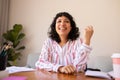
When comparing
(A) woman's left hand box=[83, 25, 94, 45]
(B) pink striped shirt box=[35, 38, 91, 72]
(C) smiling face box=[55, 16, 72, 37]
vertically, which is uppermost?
(C) smiling face box=[55, 16, 72, 37]

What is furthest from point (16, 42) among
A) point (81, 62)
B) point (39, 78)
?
point (39, 78)

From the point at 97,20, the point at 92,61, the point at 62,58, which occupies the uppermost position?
the point at 97,20

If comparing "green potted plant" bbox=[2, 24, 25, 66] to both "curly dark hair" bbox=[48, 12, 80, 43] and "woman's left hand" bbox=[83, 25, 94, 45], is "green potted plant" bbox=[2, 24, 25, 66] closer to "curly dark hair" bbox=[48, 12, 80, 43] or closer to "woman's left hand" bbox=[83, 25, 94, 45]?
"curly dark hair" bbox=[48, 12, 80, 43]

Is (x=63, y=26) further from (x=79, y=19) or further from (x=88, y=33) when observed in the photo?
(x=79, y=19)

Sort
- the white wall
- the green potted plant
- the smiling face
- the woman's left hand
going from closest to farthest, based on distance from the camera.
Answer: the woman's left hand < the smiling face < the white wall < the green potted plant

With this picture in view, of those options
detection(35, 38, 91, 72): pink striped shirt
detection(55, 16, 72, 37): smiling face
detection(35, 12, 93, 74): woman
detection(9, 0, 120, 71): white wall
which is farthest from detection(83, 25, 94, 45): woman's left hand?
detection(9, 0, 120, 71): white wall

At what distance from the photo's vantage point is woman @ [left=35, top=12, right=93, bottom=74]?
1372 millimetres

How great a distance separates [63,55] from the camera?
1617 millimetres

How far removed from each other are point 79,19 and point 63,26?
1393 mm

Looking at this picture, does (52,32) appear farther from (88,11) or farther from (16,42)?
(16,42)

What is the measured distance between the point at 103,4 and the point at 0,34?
6.47 ft

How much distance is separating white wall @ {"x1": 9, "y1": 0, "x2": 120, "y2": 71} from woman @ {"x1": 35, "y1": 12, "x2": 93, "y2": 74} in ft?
3.40

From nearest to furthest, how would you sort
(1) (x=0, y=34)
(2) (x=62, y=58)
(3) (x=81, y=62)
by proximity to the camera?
(3) (x=81, y=62)
(2) (x=62, y=58)
(1) (x=0, y=34)

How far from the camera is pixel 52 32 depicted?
192cm
